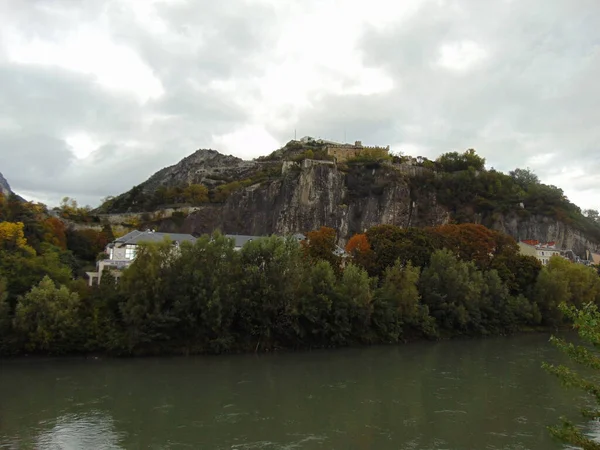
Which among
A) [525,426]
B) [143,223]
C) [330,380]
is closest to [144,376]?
[330,380]

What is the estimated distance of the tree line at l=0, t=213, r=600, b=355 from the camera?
100ft

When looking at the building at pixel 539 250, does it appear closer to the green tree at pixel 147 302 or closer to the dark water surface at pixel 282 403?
the dark water surface at pixel 282 403

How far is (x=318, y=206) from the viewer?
82.9 m

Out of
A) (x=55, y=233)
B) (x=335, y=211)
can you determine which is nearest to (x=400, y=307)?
(x=55, y=233)

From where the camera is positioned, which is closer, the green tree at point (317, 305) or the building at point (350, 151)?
the green tree at point (317, 305)

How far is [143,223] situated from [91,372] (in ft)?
179

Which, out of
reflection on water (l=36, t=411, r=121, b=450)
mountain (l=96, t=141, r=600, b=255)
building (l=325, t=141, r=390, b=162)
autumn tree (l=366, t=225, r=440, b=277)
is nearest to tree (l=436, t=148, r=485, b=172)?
mountain (l=96, t=141, r=600, b=255)

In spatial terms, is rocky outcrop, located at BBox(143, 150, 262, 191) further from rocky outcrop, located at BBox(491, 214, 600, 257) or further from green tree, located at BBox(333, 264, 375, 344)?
green tree, located at BBox(333, 264, 375, 344)

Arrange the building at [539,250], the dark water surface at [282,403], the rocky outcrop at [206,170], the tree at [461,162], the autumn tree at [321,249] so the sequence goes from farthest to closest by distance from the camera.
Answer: the rocky outcrop at [206,170], the tree at [461,162], the building at [539,250], the autumn tree at [321,249], the dark water surface at [282,403]

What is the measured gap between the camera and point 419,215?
287ft

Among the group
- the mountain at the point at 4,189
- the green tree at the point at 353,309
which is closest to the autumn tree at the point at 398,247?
the green tree at the point at 353,309

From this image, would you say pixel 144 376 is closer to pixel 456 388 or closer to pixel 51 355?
pixel 51 355

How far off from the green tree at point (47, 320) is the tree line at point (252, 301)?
6 cm

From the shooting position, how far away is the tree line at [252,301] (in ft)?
100
